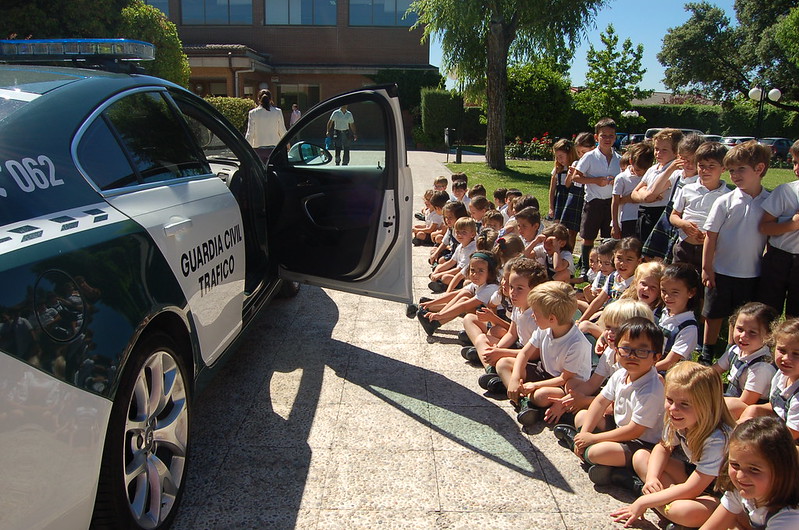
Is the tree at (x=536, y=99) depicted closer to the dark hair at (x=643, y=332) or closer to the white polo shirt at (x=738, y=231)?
the white polo shirt at (x=738, y=231)

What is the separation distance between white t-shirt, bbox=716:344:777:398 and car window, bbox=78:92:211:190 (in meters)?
3.05

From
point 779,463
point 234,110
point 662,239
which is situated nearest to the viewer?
point 779,463

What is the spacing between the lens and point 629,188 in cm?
593

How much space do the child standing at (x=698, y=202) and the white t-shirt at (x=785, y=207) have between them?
1.45ft

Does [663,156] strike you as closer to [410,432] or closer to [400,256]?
[400,256]

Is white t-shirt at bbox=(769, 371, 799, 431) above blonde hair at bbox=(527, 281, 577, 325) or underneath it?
underneath

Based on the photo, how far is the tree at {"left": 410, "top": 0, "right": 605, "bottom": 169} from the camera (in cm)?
1670

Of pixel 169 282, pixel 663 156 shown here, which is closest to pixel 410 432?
pixel 169 282

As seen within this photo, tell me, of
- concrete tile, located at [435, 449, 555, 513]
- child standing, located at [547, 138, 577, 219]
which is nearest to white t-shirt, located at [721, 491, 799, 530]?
concrete tile, located at [435, 449, 555, 513]

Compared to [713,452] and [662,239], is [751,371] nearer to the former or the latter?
[713,452]

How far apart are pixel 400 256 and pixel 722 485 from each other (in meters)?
2.45

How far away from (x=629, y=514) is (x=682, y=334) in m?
1.33

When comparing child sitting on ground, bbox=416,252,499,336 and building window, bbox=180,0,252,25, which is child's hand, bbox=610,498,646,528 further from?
building window, bbox=180,0,252,25

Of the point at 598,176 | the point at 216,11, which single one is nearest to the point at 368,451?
the point at 598,176
